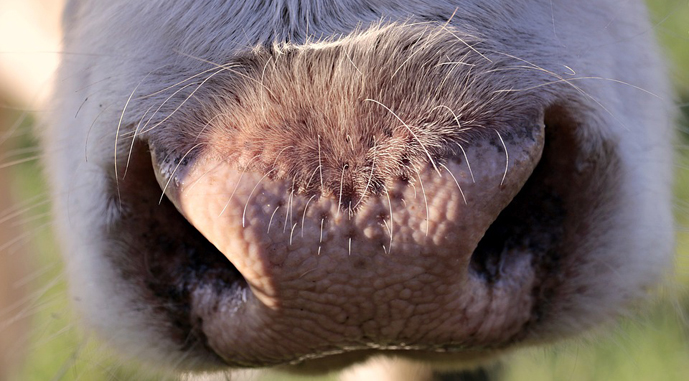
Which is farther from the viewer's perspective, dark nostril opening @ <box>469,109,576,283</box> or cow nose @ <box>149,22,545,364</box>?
dark nostril opening @ <box>469,109,576,283</box>

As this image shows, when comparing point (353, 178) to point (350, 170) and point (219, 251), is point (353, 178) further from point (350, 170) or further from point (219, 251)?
point (219, 251)

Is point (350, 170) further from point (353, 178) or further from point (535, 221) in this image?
point (535, 221)

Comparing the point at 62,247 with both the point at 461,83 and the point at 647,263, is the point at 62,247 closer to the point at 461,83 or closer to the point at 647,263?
the point at 461,83

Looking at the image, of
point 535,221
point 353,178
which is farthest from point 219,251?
point 535,221

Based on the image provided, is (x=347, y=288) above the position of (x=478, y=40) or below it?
below

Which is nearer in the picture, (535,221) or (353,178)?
(353,178)

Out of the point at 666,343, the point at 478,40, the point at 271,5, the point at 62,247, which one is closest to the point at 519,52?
the point at 478,40

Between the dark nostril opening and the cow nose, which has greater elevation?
the cow nose

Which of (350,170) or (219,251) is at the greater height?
(350,170)
